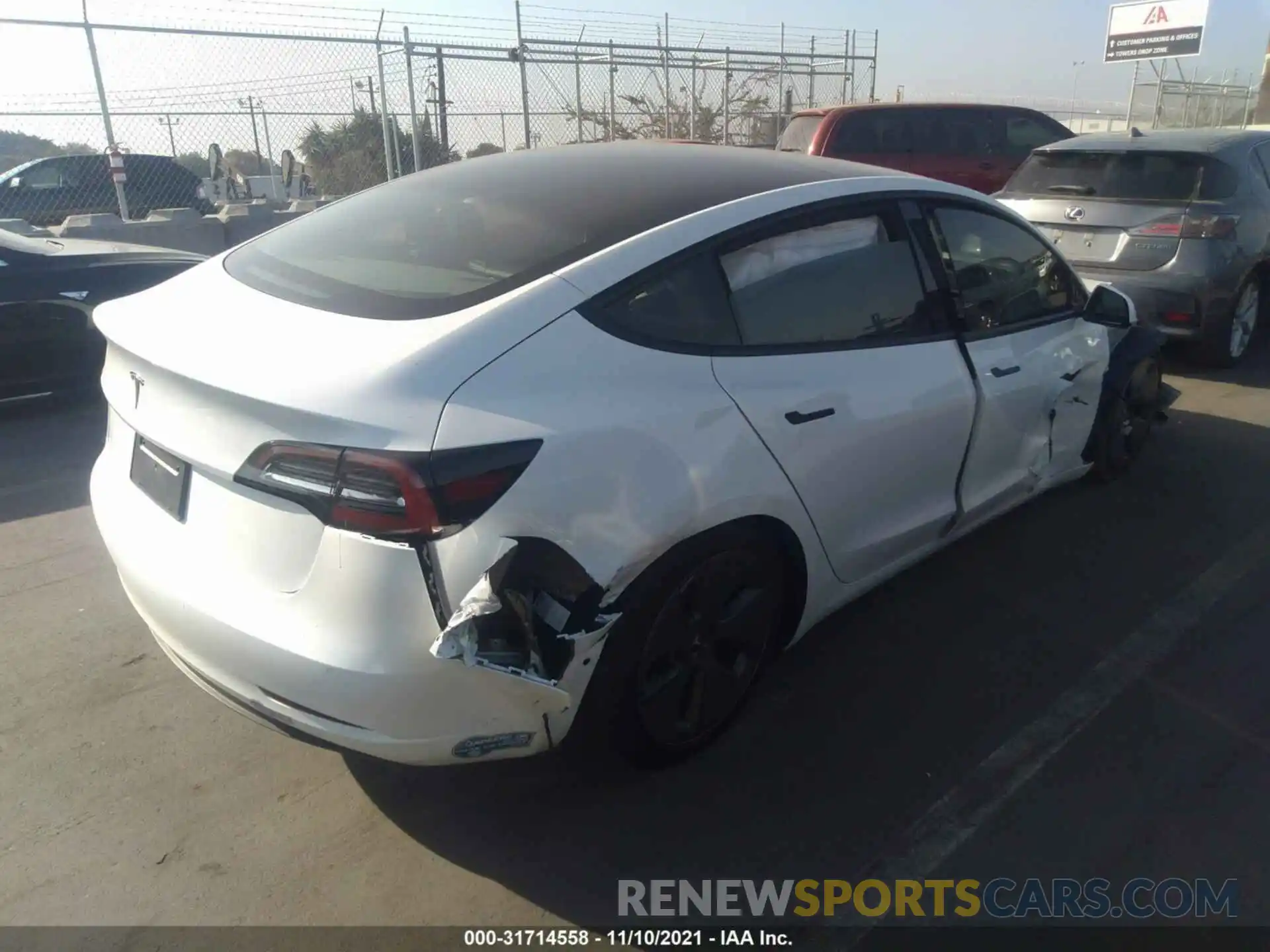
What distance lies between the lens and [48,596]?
12.7 ft

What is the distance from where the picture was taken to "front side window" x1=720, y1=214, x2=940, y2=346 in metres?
2.85

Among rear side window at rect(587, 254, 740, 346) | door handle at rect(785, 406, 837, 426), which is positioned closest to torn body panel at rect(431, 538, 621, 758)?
rear side window at rect(587, 254, 740, 346)

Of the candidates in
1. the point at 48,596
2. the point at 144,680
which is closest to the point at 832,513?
the point at 144,680

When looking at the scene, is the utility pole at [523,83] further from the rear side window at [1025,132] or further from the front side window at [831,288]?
the front side window at [831,288]

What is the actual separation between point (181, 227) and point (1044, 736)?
32.9 ft

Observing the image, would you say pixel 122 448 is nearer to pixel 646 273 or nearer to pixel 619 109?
pixel 646 273

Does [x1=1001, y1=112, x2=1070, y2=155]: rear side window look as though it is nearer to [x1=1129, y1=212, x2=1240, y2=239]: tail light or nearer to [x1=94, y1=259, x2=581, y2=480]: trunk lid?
[x1=1129, y1=212, x2=1240, y2=239]: tail light

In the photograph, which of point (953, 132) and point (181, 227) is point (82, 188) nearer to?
point (181, 227)

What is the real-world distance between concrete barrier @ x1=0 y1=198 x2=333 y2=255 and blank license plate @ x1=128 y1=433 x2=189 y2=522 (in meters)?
7.56

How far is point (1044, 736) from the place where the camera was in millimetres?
3041

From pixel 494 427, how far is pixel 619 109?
47.3 feet

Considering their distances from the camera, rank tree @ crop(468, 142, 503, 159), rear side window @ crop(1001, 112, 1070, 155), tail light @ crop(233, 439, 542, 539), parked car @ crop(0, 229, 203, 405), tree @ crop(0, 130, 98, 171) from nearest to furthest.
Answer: tail light @ crop(233, 439, 542, 539), parked car @ crop(0, 229, 203, 405), tree @ crop(0, 130, 98, 171), rear side window @ crop(1001, 112, 1070, 155), tree @ crop(468, 142, 503, 159)

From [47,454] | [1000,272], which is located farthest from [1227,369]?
[47,454]

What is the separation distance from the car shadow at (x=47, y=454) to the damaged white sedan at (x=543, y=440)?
228cm
